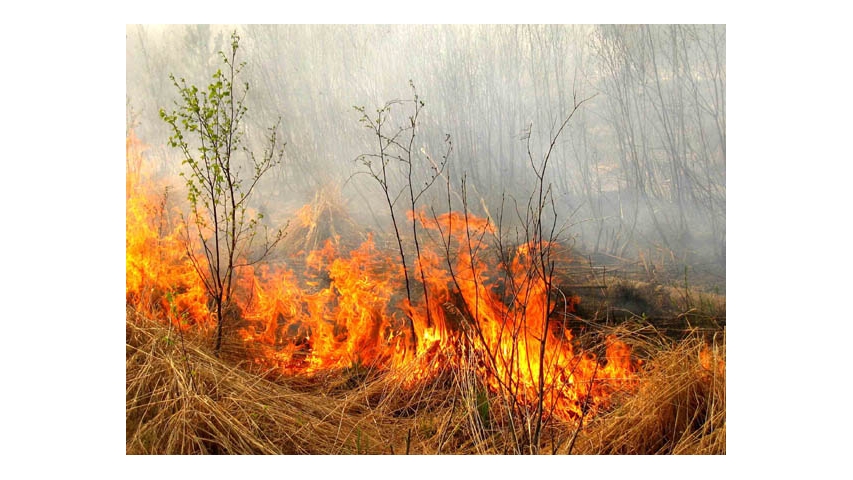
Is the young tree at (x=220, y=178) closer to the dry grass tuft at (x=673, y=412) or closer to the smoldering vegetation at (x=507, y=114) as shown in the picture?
the smoldering vegetation at (x=507, y=114)

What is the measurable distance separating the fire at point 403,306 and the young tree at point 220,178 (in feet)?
0.28

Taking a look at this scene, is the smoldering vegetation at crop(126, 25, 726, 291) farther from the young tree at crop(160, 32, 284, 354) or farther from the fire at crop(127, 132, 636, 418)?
the fire at crop(127, 132, 636, 418)

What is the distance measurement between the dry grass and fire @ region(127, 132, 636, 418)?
0.34 ft

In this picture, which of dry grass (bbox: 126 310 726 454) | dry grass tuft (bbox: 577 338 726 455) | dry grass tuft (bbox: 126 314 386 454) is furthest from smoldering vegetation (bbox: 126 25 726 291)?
dry grass tuft (bbox: 126 314 386 454)

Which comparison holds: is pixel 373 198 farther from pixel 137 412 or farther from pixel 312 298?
pixel 137 412

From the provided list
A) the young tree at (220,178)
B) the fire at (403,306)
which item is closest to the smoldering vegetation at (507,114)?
the young tree at (220,178)

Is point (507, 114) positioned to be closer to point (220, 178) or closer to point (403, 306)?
point (403, 306)

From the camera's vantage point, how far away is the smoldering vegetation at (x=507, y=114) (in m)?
3.10

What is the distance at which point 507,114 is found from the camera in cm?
313

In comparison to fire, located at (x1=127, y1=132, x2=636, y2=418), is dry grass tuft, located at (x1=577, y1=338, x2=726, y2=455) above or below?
below

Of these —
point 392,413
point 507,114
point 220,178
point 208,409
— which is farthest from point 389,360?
point 507,114

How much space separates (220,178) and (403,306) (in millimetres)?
1191

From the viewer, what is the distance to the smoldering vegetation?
10.2 feet
